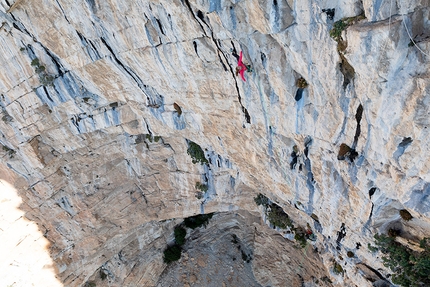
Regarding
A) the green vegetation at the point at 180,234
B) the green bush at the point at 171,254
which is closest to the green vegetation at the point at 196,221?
the green vegetation at the point at 180,234

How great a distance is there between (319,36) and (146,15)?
528cm

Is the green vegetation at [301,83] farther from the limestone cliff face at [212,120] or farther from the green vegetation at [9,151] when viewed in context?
the green vegetation at [9,151]

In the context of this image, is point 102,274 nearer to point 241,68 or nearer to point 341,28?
point 241,68

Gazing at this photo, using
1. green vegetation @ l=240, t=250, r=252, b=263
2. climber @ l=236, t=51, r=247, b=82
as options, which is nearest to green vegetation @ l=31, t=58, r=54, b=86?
Answer: climber @ l=236, t=51, r=247, b=82

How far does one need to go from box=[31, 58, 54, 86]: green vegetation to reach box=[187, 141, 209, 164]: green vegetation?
24.1 feet

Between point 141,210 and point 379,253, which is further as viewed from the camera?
point 141,210

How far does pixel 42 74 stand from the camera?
12828 mm

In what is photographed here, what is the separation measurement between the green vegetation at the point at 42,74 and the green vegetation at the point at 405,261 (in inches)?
572

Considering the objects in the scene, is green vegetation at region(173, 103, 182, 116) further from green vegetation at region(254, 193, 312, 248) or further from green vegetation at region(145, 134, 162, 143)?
green vegetation at region(254, 193, 312, 248)

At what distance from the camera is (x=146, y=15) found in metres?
8.92

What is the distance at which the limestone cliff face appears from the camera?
6.35 meters

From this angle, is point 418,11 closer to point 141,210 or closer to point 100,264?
point 141,210

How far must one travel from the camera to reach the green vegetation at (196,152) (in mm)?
16188

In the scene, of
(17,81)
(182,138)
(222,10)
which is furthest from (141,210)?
(222,10)
